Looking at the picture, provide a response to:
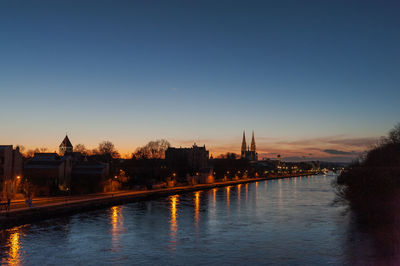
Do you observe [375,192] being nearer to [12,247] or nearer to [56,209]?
[56,209]

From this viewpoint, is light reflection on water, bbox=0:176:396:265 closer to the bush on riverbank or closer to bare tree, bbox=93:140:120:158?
the bush on riverbank

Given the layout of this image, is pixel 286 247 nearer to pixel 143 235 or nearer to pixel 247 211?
pixel 143 235

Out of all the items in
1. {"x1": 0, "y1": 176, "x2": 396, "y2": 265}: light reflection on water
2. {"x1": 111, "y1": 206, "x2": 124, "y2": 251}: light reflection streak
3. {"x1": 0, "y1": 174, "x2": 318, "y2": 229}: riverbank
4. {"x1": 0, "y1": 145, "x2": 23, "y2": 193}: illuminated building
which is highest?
{"x1": 0, "y1": 145, "x2": 23, "y2": 193}: illuminated building

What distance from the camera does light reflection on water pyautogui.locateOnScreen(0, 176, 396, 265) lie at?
2502 centimetres

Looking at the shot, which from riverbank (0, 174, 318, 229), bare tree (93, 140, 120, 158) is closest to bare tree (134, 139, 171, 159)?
bare tree (93, 140, 120, 158)

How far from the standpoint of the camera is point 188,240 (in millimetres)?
31062

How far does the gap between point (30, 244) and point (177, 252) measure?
1086 cm

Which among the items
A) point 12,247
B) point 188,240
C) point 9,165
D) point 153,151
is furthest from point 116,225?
point 153,151

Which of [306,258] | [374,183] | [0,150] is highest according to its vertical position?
[0,150]

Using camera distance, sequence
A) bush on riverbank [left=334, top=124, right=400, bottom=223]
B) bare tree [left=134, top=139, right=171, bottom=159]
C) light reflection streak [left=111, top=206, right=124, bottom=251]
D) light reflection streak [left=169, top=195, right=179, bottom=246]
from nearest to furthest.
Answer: light reflection streak [left=111, top=206, right=124, bottom=251]
light reflection streak [left=169, top=195, right=179, bottom=246]
bush on riverbank [left=334, top=124, right=400, bottom=223]
bare tree [left=134, top=139, right=171, bottom=159]

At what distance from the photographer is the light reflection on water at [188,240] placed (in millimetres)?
25016

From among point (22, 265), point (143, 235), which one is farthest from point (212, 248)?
point (22, 265)

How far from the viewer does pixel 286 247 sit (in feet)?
93.8

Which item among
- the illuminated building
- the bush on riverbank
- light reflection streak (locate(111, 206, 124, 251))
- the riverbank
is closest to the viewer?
light reflection streak (locate(111, 206, 124, 251))
